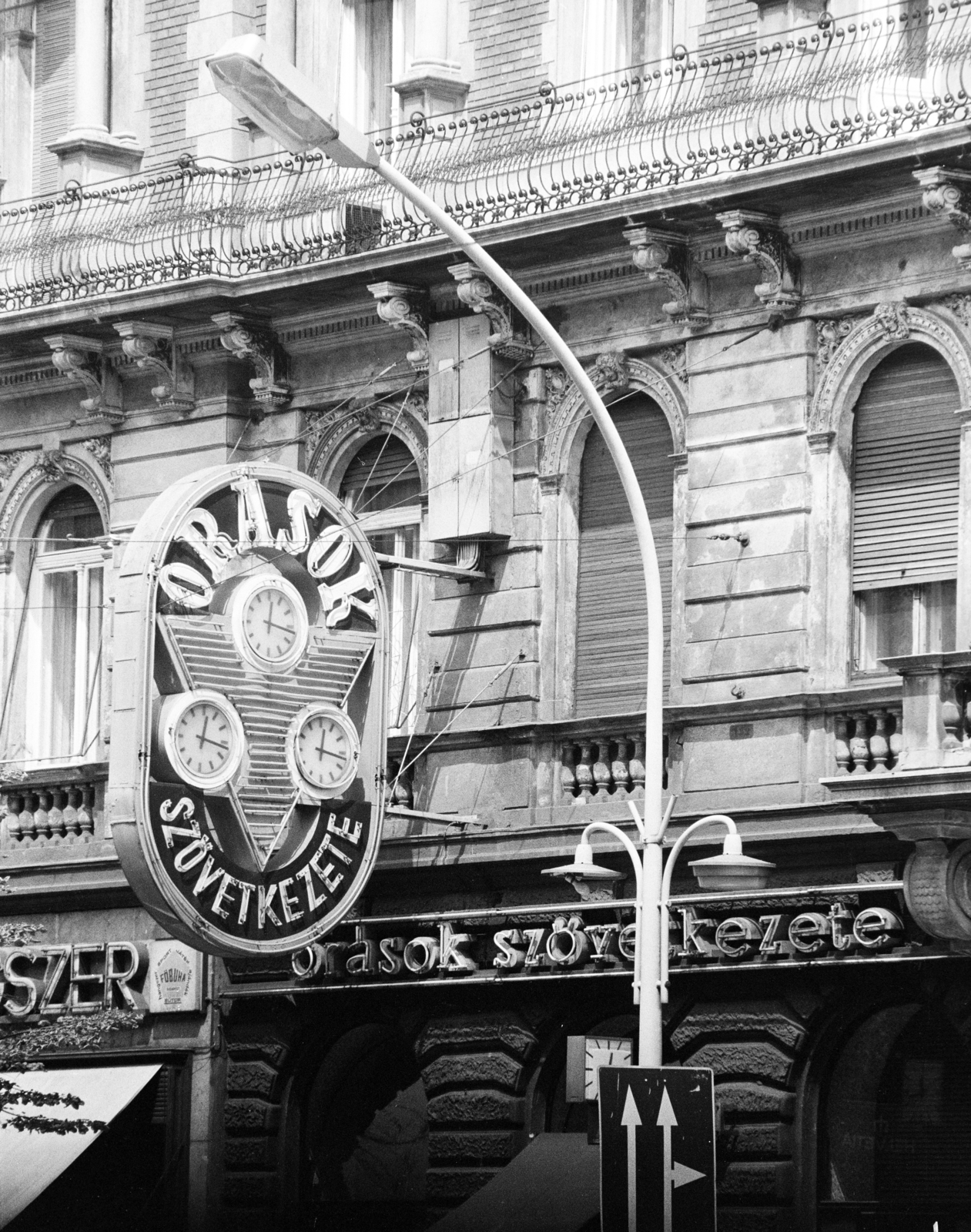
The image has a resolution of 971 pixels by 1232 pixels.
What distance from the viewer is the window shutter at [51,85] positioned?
36656mm

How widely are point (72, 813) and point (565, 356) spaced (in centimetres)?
1064

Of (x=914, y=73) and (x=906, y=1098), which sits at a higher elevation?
(x=914, y=73)

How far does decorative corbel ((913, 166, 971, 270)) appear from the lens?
2759cm

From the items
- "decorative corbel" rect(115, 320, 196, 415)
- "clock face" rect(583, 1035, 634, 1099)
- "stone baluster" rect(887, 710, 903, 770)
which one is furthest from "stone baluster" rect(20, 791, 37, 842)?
"stone baluster" rect(887, 710, 903, 770)

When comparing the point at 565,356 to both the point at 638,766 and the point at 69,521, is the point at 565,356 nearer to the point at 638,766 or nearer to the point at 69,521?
the point at 638,766

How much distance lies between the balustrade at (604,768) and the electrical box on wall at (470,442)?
231cm

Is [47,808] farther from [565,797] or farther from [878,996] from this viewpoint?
[878,996]

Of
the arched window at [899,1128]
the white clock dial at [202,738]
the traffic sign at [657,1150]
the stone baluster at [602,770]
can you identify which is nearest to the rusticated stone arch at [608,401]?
the stone baluster at [602,770]

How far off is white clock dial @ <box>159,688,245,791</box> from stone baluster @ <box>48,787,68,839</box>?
17.4 ft

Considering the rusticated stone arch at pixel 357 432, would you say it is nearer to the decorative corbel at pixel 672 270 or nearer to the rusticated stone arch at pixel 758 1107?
the decorative corbel at pixel 672 270

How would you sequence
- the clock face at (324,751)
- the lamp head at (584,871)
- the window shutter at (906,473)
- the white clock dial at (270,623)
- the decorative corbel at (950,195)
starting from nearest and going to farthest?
the lamp head at (584,871) → the decorative corbel at (950,195) → the window shutter at (906,473) → the white clock dial at (270,623) → the clock face at (324,751)

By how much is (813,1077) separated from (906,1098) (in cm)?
91

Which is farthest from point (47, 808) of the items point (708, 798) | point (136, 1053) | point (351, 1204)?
point (708, 798)

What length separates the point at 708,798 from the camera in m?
29.0
